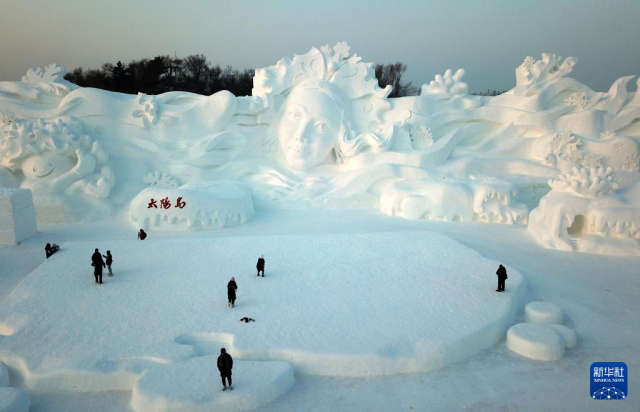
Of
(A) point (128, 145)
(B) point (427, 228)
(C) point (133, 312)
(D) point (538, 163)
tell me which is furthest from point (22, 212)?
(D) point (538, 163)

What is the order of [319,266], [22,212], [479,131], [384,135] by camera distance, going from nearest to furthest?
1. [319,266]
2. [22,212]
3. [384,135]
4. [479,131]

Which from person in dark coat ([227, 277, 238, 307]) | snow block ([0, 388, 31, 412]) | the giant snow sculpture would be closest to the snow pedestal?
the giant snow sculpture

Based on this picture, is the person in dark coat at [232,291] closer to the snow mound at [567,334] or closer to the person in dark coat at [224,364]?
the person in dark coat at [224,364]

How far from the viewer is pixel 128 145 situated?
13602 millimetres

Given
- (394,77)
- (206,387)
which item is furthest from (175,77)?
(206,387)

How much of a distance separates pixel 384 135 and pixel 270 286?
8.38 metres

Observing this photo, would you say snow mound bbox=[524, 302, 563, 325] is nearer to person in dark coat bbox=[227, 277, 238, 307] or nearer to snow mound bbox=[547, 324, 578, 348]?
snow mound bbox=[547, 324, 578, 348]

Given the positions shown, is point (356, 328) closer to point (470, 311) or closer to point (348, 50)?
point (470, 311)

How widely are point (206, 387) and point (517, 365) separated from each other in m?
Answer: 3.85

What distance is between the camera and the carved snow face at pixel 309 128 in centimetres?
1398

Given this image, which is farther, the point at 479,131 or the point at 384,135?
the point at 479,131

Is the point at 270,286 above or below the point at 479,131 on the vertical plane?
below

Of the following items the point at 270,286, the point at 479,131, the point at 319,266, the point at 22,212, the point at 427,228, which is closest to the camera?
the point at 270,286

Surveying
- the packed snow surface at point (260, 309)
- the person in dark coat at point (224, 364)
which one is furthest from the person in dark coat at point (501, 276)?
the person in dark coat at point (224, 364)
